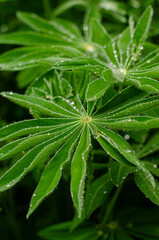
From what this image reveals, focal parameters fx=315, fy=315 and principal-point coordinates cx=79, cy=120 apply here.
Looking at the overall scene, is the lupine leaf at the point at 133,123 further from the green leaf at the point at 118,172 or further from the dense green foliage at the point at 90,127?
the green leaf at the point at 118,172

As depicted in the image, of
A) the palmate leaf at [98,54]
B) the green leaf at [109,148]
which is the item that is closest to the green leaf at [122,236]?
the green leaf at [109,148]

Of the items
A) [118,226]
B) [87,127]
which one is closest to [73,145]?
[87,127]

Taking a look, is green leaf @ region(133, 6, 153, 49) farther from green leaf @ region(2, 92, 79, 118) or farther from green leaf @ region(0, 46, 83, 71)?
green leaf @ region(2, 92, 79, 118)

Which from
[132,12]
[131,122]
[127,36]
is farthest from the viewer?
[132,12]

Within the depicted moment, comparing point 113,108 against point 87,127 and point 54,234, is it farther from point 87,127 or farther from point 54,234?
point 54,234

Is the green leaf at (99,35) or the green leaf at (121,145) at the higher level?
the green leaf at (99,35)

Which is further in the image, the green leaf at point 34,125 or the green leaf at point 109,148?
the green leaf at point 34,125

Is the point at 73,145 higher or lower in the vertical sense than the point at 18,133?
lower
